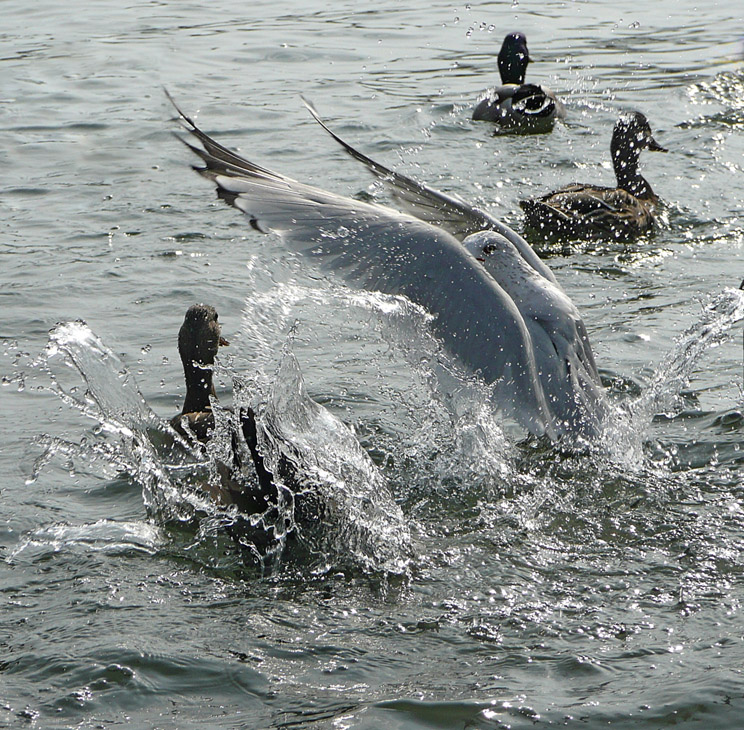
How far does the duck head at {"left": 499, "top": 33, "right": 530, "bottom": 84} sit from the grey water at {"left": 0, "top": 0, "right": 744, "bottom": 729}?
1.00 metres

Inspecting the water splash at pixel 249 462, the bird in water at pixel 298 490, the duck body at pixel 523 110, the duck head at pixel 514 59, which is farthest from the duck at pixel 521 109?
the bird in water at pixel 298 490

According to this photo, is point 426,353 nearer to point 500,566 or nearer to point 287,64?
point 500,566

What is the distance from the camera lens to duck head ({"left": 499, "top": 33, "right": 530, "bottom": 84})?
1215 centimetres

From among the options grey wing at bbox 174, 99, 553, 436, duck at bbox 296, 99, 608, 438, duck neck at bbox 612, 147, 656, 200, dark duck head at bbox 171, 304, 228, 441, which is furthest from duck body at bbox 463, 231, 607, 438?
duck neck at bbox 612, 147, 656, 200

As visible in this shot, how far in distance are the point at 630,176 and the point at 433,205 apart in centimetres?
341

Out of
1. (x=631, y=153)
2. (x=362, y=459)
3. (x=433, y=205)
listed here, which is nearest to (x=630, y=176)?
(x=631, y=153)

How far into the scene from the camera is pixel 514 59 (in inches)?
478

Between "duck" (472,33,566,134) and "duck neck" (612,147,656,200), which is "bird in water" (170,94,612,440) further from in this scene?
"duck" (472,33,566,134)

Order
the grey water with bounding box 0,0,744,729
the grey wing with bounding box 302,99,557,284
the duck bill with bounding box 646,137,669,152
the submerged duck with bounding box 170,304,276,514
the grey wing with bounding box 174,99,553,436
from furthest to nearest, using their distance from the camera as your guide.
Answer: the duck bill with bounding box 646,137,669,152 → the grey wing with bounding box 302,99,557,284 → the submerged duck with bounding box 170,304,276,514 → the grey wing with bounding box 174,99,553,436 → the grey water with bounding box 0,0,744,729

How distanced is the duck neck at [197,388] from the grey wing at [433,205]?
1378 mm

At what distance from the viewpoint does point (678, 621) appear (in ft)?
13.7

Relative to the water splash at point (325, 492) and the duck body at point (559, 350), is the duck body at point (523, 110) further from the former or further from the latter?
the water splash at point (325, 492)

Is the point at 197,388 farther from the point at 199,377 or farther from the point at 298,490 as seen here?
the point at 298,490

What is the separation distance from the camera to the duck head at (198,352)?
18.6ft
